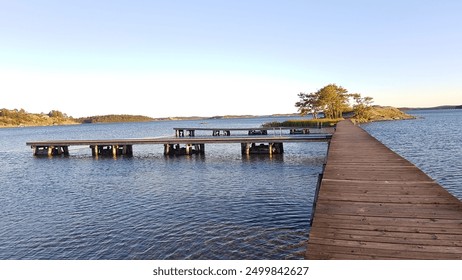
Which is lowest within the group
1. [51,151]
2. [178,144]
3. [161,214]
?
[161,214]

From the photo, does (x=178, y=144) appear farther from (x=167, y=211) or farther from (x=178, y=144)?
(x=167, y=211)

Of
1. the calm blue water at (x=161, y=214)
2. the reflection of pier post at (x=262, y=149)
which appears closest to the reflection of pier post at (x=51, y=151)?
the calm blue water at (x=161, y=214)

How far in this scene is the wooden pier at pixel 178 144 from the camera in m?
33.0

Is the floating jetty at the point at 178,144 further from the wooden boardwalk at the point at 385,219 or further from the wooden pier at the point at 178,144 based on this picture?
the wooden boardwalk at the point at 385,219

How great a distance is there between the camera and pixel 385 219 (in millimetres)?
6023

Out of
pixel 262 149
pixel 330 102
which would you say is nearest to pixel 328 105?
pixel 330 102

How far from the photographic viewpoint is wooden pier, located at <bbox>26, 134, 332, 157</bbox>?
33.0 meters

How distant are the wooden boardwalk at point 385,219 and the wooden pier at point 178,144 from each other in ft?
74.5

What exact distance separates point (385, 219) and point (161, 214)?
9595mm

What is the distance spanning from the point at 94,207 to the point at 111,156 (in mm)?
23832
